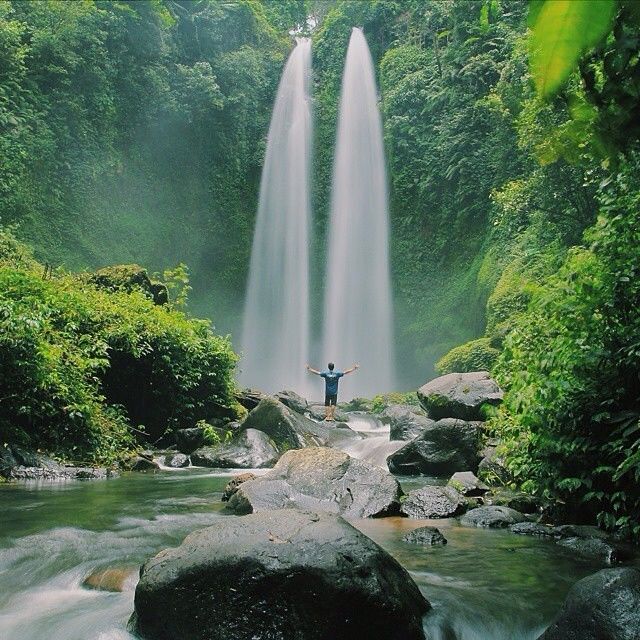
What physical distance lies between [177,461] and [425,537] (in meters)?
6.28

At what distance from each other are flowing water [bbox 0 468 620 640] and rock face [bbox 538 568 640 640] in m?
0.63

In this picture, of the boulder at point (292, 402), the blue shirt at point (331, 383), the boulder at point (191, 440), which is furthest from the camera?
the boulder at point (292, 402)

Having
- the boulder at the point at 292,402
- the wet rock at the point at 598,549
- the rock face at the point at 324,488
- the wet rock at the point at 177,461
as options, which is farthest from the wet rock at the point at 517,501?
the boulder at the point at 292,402

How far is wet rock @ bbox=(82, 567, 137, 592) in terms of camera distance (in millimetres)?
4738

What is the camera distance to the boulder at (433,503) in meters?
7.34

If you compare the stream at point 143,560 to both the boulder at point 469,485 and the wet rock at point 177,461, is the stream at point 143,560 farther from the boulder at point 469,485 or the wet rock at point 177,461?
the wet rock at point 177,461

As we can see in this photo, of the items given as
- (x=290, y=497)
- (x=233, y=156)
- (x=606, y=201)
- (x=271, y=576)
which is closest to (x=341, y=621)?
(x=271, y=576)

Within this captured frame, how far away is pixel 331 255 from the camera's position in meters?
28.1

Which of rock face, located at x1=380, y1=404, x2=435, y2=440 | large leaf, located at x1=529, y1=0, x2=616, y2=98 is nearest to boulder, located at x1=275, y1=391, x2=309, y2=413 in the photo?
rock face, located at x1=380, y1=404, x2=435, y2=440

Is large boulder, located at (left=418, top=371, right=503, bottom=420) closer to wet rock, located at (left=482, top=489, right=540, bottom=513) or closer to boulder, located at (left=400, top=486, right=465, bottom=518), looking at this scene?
wet rock, located at (left=482, top=489, right=540, bottom=513)

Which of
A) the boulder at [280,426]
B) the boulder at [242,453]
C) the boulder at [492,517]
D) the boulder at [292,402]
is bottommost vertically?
the boulder at [492,517]

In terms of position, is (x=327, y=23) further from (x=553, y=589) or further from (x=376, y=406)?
(x=553, y=589)

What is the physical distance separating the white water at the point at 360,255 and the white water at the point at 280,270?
1.34 metres

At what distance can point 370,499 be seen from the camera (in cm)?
754
